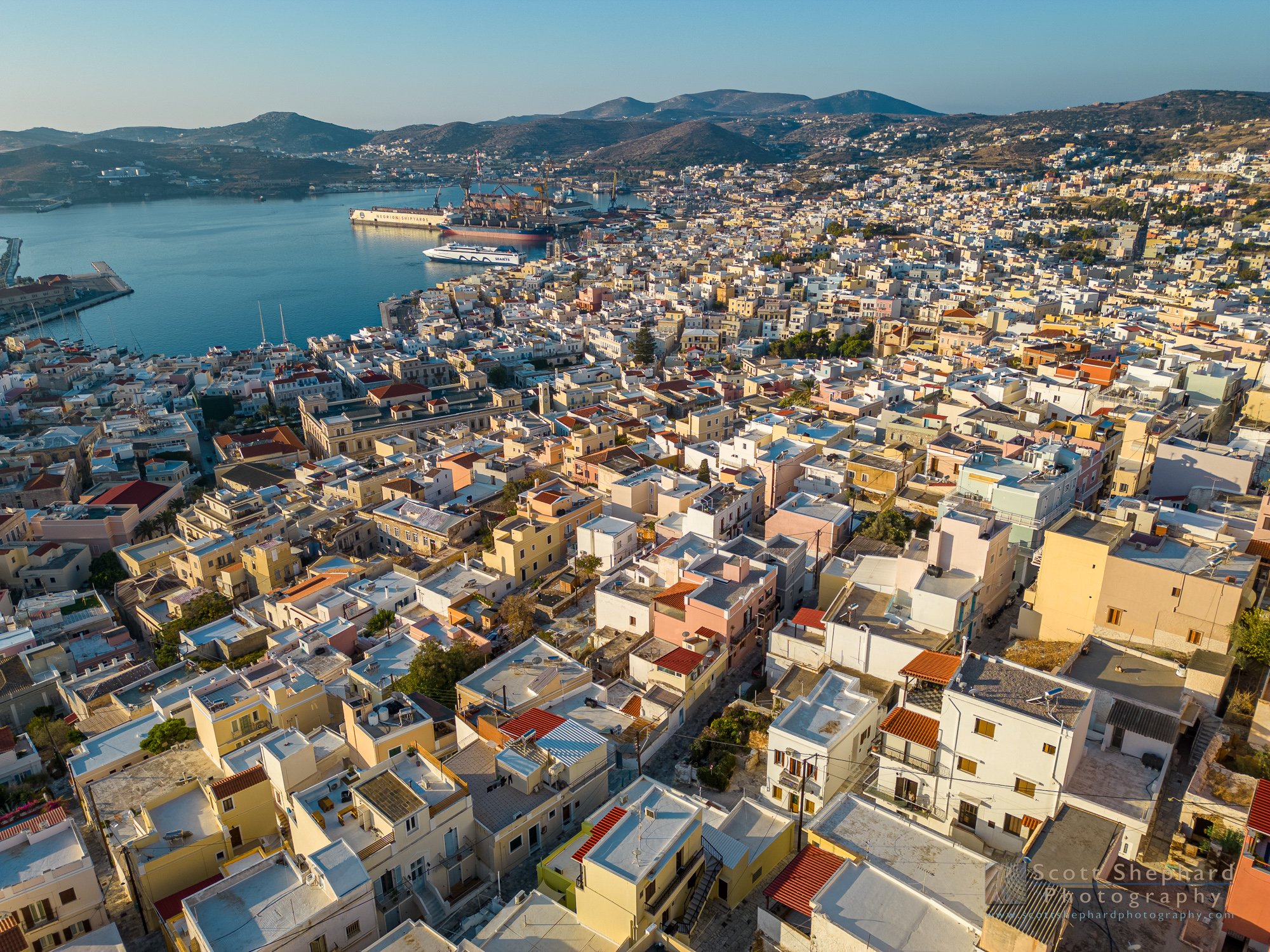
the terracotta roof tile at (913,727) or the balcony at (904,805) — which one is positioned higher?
the terracotta roof tile at (913,727)

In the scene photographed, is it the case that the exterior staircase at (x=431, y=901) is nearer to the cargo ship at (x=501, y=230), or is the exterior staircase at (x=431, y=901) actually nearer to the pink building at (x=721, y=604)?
the pink building at (x=721, y=604)

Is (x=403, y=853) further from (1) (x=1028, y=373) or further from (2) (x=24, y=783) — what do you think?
(1) (x=1028, y=373)

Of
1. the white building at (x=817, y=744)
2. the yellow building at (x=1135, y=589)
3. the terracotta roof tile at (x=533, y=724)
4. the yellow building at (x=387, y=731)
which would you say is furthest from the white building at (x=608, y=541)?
the yellow building at (x=1135, y=589)

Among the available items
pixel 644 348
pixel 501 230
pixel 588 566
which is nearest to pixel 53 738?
pixel 588 566

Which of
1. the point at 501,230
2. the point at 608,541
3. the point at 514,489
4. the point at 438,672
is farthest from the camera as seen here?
the point at 501,230

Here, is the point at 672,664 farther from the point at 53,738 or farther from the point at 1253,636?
the point at 53,738

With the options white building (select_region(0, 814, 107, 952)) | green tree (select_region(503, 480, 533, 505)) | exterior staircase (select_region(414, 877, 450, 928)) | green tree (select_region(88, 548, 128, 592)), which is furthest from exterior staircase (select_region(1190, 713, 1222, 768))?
green tree (select_region(88, 548, 128, 592))

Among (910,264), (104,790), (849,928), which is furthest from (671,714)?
(910,264)
